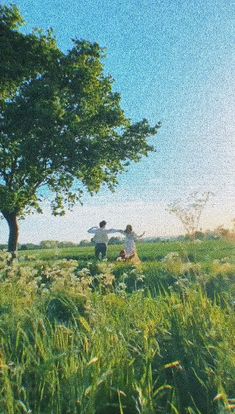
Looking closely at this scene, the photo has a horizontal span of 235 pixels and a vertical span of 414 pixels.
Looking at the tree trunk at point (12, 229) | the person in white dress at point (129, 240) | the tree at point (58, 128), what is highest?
the tree at point (58, 128)

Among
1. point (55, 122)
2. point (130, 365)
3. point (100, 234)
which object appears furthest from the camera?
point (55, 122)

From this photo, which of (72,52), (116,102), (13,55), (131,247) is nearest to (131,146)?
(116,102)

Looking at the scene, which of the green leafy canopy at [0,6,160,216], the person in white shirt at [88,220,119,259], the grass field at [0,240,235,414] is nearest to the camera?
the grass field at [0,240,235,414]

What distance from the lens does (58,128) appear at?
3309 cm

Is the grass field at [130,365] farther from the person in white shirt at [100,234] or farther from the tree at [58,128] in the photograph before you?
the tree at [58,128]

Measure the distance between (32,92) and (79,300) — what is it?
25.3 m

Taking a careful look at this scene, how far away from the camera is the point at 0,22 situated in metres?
32.2

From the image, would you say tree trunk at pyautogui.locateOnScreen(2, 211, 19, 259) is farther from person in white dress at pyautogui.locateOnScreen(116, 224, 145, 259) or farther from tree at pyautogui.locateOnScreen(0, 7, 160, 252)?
person in white dress at pyautogui.locateOnScreen(116, 224, 145, 259)

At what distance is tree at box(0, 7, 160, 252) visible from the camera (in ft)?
103

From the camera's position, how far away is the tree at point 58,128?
103ft

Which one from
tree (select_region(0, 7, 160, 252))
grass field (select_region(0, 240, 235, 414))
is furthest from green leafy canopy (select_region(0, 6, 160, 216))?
grass field (select_region(0, 240, 235, 414))

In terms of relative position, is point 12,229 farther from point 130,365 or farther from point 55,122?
point 130,365

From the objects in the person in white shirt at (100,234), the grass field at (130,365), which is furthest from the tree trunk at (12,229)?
the grass field at (130,365)

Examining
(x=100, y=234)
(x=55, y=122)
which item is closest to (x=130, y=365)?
(x=100, y=234)
